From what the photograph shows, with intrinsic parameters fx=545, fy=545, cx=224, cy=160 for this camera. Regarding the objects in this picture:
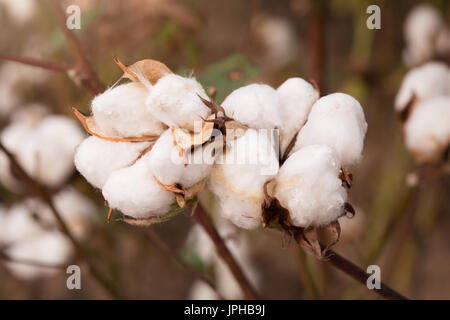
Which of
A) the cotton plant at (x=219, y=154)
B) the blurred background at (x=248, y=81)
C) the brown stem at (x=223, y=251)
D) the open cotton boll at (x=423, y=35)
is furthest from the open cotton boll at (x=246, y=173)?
the open cotton boll at (x=423, y=35)

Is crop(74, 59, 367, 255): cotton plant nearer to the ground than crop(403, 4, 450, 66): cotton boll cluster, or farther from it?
nearer to the ground

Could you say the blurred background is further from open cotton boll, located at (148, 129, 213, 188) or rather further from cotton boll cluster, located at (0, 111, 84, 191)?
open cotton boll, located at (148, 129, 213, 188)

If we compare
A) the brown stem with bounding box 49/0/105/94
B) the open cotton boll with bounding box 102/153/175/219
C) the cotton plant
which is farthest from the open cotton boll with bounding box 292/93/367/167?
the brown stem with bounding box 49/0/105/94

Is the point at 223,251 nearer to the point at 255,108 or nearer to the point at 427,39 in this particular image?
the point at 255,108

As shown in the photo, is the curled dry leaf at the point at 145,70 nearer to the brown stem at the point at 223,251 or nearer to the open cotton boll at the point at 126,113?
the open cotton boll at the point at 126,113
